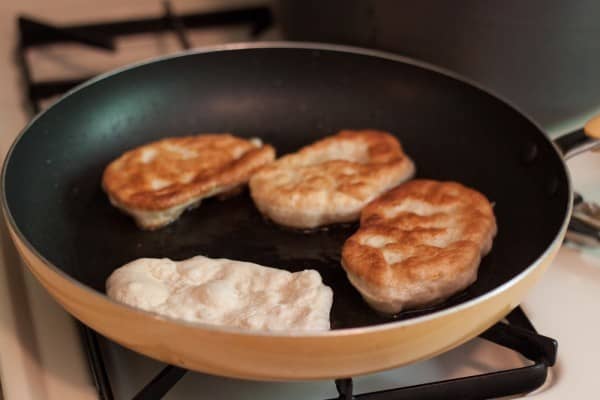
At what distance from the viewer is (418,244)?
32.7 inches

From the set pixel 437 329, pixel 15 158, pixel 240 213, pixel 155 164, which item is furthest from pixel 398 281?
pixel 15 158

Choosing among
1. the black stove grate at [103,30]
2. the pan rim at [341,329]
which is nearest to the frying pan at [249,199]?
the pan rim at [341,329]

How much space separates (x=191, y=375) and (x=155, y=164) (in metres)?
0.36

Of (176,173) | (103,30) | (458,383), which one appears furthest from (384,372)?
(103,30)

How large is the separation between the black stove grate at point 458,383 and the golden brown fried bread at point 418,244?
109mm

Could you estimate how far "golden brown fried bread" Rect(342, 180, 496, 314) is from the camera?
30.6 inches

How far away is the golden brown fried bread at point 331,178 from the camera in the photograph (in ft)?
3.04

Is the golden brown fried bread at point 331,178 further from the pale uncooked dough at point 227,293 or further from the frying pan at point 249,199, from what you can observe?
the pale uncooked dough at point 227,293

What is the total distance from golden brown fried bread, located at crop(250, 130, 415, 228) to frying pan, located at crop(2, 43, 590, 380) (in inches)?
1.1

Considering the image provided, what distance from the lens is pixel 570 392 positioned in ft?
2.31

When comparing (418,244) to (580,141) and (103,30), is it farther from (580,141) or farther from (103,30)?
(103,30)

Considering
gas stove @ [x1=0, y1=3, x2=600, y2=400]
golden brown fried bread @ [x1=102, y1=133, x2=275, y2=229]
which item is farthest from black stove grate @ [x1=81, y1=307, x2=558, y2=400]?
golden brown fried bread @ [x1=102, y1=133, x2=275, y2=229]

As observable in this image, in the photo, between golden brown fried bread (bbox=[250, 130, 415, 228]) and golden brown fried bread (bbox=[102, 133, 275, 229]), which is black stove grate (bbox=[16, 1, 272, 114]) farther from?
golden brown fried bread (bbox=[250, 130, 415, 228])

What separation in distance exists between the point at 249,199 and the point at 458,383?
17.1 inches
